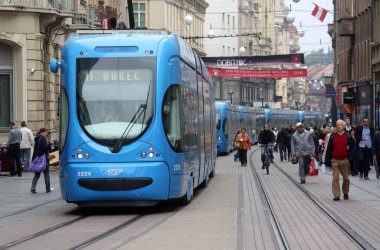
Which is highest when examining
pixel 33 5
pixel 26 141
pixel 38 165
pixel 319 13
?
pixel 319 13

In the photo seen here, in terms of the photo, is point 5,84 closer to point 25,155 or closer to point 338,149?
point 25,155

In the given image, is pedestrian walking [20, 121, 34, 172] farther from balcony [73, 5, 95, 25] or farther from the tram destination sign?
the tram destination sign

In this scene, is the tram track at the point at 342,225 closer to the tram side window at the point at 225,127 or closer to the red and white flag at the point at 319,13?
the tram side window at the point at 225,127

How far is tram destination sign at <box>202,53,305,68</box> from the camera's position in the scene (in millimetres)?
66688

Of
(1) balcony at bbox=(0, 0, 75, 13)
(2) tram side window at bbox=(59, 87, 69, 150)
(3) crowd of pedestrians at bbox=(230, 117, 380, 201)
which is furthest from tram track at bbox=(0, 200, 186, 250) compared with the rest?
(1) balcony at bbox=(0, 0, 75, 13)

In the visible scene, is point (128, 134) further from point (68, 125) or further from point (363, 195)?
point (363, 195)

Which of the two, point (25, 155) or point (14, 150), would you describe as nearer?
point (14, 150)

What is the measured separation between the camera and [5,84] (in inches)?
1489

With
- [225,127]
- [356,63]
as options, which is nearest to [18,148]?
[225,127]

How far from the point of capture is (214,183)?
29453 millimetres

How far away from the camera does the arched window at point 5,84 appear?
3766cm

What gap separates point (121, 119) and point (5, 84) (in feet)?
65.4

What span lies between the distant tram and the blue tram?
35.7m

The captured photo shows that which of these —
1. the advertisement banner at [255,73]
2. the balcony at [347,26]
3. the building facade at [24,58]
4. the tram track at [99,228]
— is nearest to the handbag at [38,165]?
the tram track at [99,228]
